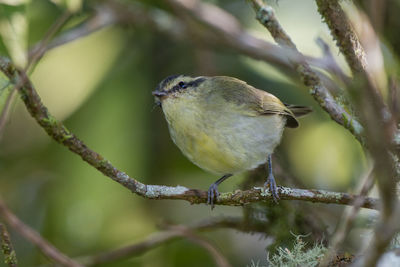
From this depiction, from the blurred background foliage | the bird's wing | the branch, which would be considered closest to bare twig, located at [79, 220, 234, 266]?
the blurred background foliage

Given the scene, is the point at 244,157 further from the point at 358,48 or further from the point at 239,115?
the point at 358,48

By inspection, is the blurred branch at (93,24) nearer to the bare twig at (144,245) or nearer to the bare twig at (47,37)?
the bare twig at (144,245)

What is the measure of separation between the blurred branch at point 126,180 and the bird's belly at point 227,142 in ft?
2.26

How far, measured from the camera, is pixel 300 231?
3.06m

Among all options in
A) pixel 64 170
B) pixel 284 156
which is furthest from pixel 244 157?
pixel 64 170

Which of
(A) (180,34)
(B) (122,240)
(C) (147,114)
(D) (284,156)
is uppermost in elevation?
(A) (180,34)

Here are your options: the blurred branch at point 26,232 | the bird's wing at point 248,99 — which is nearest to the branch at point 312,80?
the bird's wing at point 248,99

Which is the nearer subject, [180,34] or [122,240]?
[122,240]

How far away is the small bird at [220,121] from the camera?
137 inches

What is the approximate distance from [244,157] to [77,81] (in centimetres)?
180

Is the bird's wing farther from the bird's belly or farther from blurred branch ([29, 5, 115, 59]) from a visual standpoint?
blurred branch ([29, 5, 115, 59])

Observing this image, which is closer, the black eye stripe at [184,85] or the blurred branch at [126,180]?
the blurred branch at [126,180]

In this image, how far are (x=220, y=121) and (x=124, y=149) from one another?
40.0 inches

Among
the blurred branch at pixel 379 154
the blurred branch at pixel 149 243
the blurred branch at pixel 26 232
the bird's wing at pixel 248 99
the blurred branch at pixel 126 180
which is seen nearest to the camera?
the blurred branch at pixel 379 154
